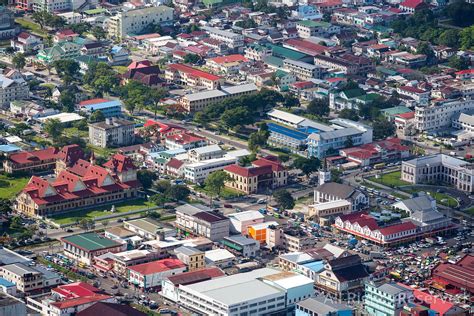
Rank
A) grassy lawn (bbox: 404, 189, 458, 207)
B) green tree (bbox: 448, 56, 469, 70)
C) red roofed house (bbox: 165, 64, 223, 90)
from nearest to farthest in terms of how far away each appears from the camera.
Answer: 1. grassy lawn (bbox: 404, 189, 458, 207)
2. red roofed house (bbox: 165, 64, 223, 90)
3. green tree (bbox: 448, 56, 469, 70)

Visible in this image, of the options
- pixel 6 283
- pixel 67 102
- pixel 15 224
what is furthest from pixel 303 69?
pixel 6 283

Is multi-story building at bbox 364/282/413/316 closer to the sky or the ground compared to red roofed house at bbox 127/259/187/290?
closer to the sky

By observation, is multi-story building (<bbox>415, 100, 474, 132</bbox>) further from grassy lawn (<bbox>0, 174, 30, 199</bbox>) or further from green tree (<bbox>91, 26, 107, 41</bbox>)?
green tree (<bbox>91, 26, 107, 41</bbox>)

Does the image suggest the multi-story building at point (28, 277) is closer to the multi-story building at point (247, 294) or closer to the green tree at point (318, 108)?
the multi-story building at point (247, 294)

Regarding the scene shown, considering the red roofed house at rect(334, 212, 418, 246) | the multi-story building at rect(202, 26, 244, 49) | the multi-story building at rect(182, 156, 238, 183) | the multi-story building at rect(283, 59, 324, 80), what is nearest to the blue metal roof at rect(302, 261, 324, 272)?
the red roofed house at rect(334, 212, 418, 246)

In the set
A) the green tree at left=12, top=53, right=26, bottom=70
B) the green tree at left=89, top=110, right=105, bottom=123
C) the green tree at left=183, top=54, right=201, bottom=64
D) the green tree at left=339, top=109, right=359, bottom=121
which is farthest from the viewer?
the green tree at left=183, top=54, right=201, bottom=64
